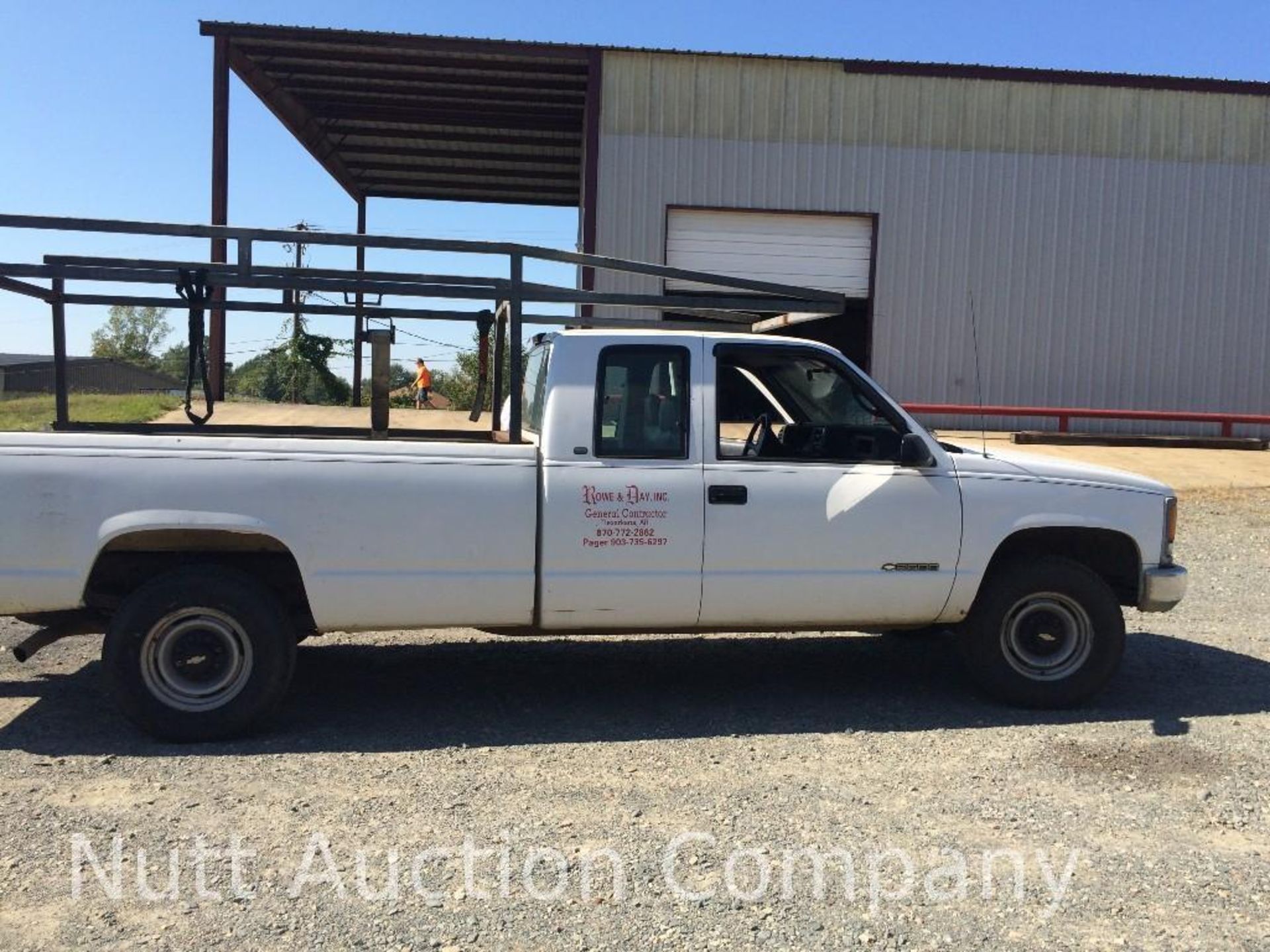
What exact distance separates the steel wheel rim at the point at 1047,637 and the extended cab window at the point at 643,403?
1.95m

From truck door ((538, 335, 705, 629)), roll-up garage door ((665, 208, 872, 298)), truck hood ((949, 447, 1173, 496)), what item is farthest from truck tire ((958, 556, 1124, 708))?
roll-up garage door ((665, 208, 872, 298))

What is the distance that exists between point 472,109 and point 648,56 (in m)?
4.51

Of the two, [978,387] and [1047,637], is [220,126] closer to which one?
[978,387]

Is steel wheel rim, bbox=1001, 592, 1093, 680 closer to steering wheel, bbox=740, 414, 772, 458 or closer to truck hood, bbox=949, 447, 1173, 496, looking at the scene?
truck hood, bbox=949, 447, 1173, 496

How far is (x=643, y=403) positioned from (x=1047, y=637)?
242 cm

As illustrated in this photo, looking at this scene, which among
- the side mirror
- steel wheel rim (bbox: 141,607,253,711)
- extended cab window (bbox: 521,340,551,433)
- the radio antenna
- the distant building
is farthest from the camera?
the distant building

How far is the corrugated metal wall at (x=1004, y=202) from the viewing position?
19.9 meters

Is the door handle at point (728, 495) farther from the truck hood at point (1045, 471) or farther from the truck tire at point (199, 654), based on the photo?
the truck tire at point (199, 654)

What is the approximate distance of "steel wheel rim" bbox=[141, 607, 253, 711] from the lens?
5.11 m

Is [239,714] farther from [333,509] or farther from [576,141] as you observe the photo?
[576,141]

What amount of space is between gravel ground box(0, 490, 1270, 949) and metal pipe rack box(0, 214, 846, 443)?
1.59 m

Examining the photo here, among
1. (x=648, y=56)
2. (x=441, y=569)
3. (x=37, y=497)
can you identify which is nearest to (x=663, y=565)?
(x=441, y=569)

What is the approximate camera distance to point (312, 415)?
50.7ft

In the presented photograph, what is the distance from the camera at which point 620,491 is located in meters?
5.45
